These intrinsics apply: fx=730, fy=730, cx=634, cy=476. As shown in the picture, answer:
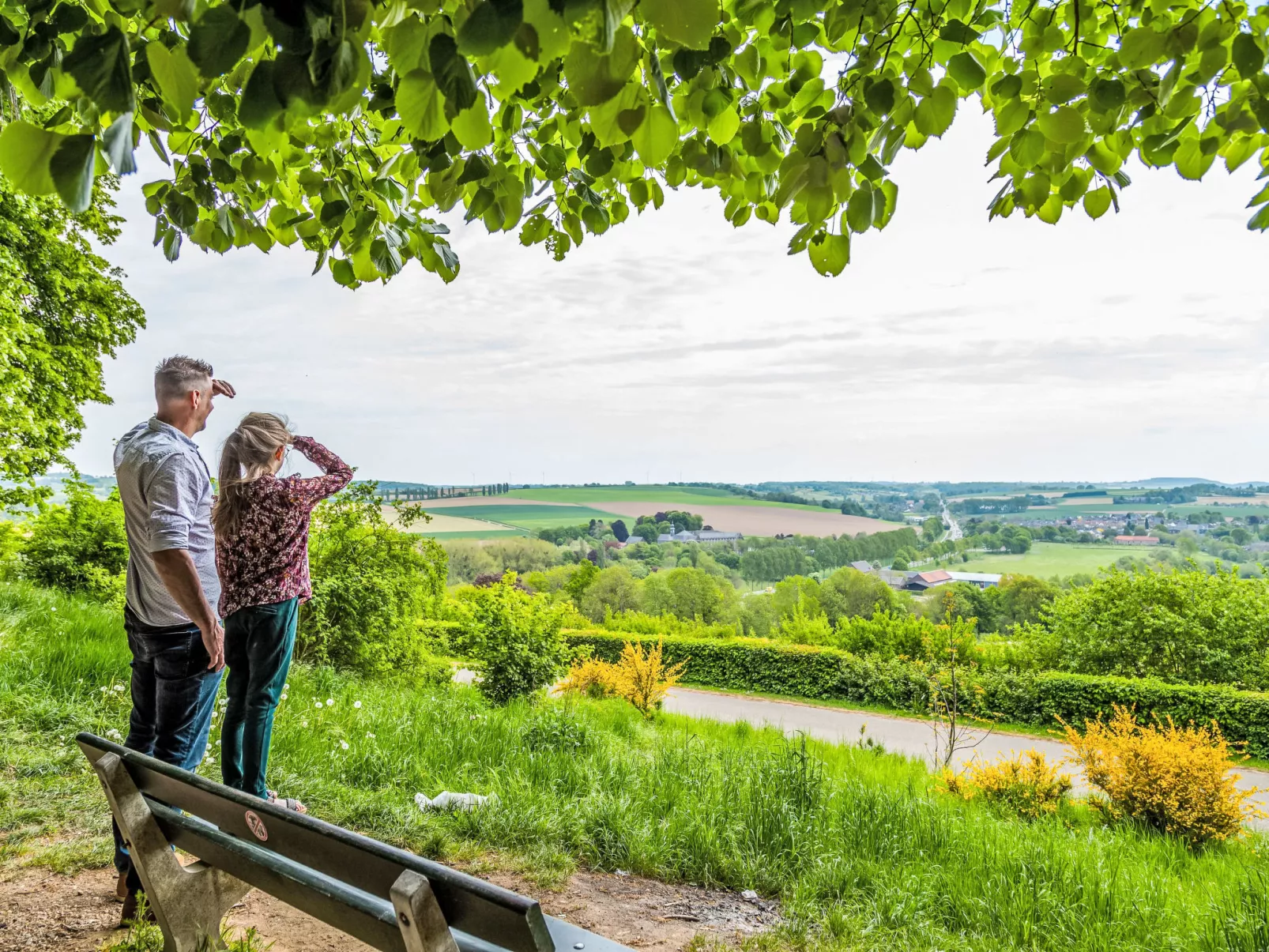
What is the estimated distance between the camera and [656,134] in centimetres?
111

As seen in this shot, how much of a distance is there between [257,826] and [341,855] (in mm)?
347

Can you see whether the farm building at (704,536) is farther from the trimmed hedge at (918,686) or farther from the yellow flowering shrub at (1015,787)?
the yellow flowering shrub at (1015,787)

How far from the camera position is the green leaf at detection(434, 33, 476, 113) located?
874 mm

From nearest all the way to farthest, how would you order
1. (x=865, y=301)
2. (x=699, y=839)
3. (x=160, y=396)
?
(x=160, y=396), (x=699, y=839), (x=865, y=301)

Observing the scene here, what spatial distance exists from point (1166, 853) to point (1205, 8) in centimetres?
611

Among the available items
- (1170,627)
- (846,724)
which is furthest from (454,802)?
(1170,627)

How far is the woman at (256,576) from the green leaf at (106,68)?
2.32 meters

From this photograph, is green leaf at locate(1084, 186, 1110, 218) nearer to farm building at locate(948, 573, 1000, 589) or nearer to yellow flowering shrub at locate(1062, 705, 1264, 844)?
yellow flowering shrub at locate(1062, 705, 1264, 844)

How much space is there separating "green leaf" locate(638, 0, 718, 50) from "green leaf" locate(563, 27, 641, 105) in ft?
0.33

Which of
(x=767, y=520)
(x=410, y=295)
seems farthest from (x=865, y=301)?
(x=410, y=295)

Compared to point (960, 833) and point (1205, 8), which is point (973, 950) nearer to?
point (960, 833)

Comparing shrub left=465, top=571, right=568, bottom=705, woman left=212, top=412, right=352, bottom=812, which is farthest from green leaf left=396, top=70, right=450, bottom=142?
shrub left=465, top=571, right=568, bottom=705

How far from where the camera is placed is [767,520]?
2298 inches

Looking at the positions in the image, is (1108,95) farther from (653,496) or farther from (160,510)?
(653,496)
